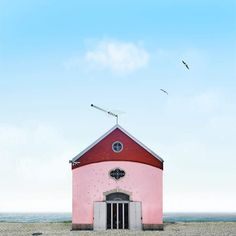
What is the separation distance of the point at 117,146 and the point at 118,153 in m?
0.51

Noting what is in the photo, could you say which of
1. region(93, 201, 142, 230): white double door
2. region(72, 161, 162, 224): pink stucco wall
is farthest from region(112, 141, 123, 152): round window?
region(93, 201, 142, 230): white double door

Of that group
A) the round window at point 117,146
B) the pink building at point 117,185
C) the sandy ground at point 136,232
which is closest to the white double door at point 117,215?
the pink building at point 117,185

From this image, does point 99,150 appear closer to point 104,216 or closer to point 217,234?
point 104,216

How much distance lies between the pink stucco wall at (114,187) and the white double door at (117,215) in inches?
14.8

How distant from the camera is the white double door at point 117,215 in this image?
3538cm

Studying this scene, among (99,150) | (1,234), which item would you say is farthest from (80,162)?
(1,234)

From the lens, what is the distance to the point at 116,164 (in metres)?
36.0

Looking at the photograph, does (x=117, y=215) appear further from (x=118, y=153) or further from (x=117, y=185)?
(x=118, y=153)

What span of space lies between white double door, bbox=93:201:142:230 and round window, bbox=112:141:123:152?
Answer: 12.2 feet

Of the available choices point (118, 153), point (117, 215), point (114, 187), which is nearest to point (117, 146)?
point (118, 153)

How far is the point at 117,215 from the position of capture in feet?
117

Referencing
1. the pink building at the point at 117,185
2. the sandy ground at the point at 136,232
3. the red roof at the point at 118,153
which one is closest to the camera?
the sandy ground at the point at 136,232

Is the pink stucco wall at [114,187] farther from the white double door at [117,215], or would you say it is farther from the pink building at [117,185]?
the white double door at [117,215]

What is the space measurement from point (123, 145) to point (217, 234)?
905 centimetres
